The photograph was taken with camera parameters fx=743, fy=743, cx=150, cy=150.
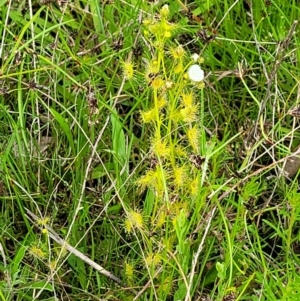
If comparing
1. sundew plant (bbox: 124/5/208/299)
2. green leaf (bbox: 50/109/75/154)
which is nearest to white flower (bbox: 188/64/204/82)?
sundew plant (bbox: 124/5/208/299)

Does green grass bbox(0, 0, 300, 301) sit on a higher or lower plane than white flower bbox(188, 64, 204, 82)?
lower

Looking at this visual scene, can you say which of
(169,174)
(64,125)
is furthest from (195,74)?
(64,125)

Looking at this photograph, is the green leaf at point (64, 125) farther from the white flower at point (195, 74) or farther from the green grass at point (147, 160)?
the white flower at point (195, 74)

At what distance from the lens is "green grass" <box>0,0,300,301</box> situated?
1.41 metres

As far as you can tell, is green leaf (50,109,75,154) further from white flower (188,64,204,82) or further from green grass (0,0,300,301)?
white flower (188,64,204,82)

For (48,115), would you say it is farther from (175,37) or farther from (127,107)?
(175,37)

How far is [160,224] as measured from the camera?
142 cm

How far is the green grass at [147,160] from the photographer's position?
4.63 feet

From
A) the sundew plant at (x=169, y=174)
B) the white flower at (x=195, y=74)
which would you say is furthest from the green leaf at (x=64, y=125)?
the white flower at (x=195, y=74)

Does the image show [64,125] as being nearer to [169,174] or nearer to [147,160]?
[147,160]

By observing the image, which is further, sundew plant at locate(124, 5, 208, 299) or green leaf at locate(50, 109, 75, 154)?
green leaf at locate(50, 109, 75, 154)

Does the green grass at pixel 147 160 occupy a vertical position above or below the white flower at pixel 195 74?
below

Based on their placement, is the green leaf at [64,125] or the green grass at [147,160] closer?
the green grass at [147,160]

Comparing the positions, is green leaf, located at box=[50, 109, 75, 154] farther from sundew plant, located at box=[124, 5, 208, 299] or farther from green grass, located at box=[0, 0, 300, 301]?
sundew plant, located at box=[124, 5, 208, 299]
